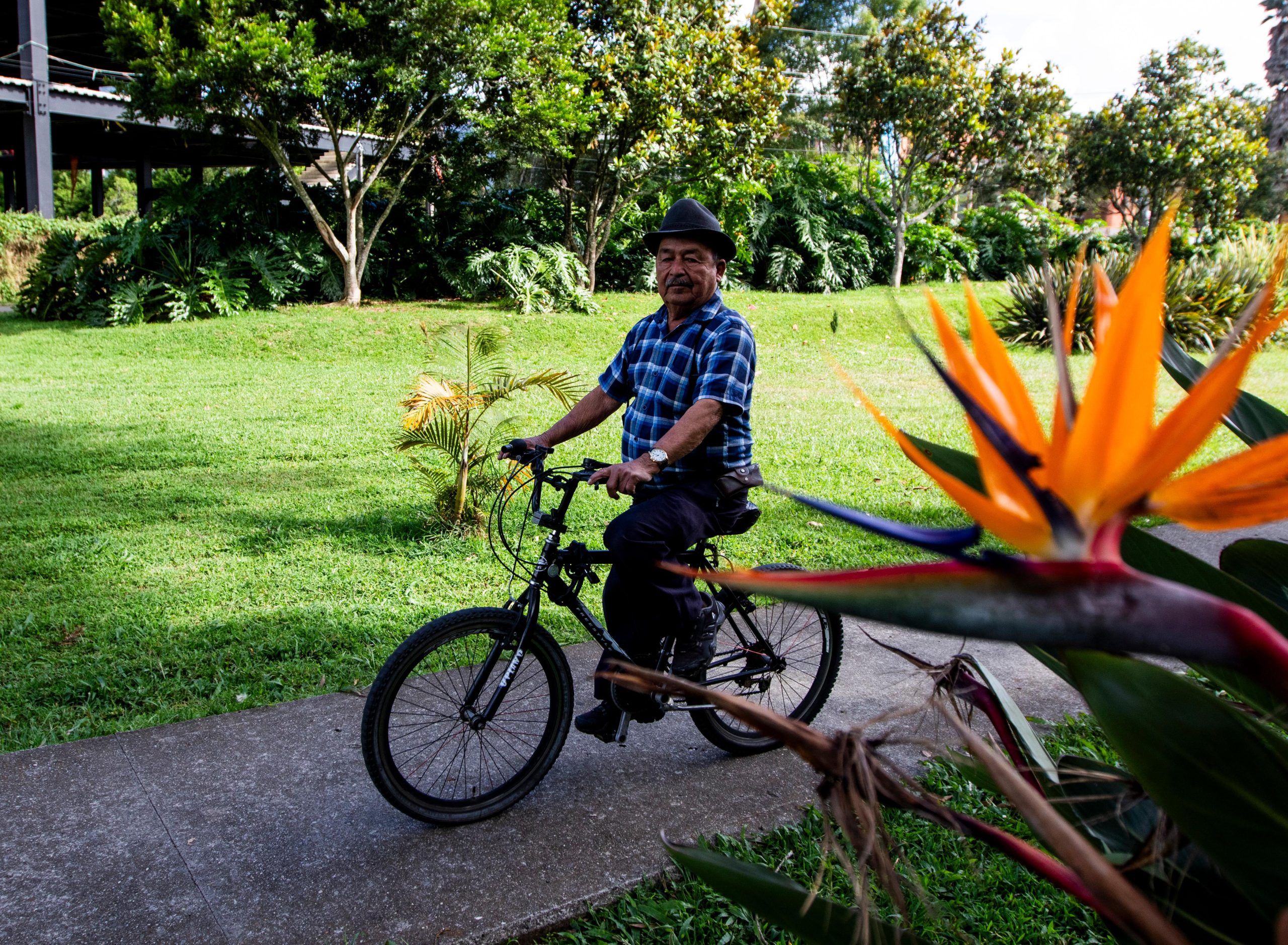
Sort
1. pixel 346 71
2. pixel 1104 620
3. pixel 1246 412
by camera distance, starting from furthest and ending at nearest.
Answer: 1. pixel 346 71
2. pixel 1246 412
3. pixel 1104 620

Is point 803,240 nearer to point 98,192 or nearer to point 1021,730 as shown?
point 1021,730

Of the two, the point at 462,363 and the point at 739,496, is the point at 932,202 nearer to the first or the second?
the point at 462,363

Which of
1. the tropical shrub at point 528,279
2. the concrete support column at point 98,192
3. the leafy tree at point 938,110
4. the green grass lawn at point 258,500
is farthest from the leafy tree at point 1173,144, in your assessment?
the concrete support column at point 98,192

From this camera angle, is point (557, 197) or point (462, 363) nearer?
point (462, 363)

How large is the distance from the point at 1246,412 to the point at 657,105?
1523 cm

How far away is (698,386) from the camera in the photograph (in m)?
3.47

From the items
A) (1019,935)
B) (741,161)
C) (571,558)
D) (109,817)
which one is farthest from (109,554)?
(741,161)

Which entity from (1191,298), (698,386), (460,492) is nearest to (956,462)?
(698,386)

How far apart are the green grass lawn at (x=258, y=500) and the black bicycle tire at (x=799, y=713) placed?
1533 millimetres

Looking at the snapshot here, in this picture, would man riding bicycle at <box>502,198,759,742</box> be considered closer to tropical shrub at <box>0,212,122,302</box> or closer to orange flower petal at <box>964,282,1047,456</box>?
orange flower petal at <box>964,282,1047,456</box>

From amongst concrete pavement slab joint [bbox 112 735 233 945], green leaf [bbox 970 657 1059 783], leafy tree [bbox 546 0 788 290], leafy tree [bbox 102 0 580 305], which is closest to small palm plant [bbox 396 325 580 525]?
concrete pavement slab joint [bbox 112 735 233 945]

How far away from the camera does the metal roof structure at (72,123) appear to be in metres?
18.9

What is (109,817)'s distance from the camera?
10.8 feet

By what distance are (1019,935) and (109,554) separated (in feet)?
17.1
